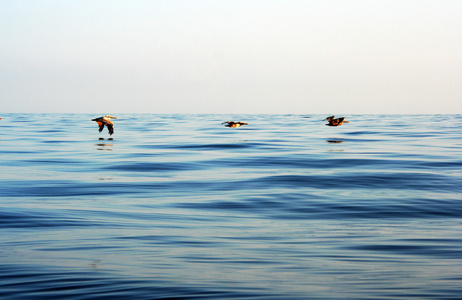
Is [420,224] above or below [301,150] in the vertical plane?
below

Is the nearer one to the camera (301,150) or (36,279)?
(36,279)

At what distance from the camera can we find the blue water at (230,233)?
661 centimetres

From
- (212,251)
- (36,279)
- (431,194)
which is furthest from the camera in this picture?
(431,194)

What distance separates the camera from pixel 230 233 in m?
9.73

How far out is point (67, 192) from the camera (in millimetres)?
14711

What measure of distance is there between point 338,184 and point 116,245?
9500 millimetres

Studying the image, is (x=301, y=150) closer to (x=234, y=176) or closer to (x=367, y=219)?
(x=234, y=176)

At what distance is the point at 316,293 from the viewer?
6.34 metres

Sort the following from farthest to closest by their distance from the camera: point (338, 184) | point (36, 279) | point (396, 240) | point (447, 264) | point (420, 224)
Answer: point (338, 184)
point (420, 224)
point (396, 240)
point (447, 264)
point (36, 279)

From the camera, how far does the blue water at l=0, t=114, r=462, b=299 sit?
260 inches

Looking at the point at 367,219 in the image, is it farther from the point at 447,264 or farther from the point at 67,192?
the point at 67,192

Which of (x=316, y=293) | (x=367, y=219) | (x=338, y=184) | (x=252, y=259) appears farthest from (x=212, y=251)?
(x=338, y=184)

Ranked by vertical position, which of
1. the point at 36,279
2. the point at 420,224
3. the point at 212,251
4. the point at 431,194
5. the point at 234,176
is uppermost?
the point at 234,176

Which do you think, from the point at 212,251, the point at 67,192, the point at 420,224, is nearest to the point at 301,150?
the point at 67,192
